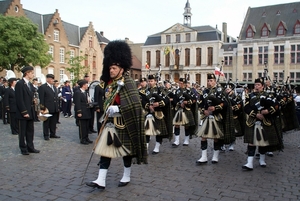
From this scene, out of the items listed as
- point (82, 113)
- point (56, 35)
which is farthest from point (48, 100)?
point (56, 35)

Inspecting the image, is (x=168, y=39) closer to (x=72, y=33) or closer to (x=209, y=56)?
(x=209, y=56)

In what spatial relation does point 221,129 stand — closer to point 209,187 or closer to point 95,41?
point 209,187

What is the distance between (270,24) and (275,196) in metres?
48.9

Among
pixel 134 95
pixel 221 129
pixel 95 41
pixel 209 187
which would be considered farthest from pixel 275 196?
pixel 95 41

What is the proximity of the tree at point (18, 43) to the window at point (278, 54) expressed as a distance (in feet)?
116

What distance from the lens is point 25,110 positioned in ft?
26.2

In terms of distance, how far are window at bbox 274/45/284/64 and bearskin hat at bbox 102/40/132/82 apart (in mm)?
46946

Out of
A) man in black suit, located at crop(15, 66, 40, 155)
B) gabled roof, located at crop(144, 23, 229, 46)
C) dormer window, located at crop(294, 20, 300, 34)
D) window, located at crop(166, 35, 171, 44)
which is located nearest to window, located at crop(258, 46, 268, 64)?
dormer window, located at crop(294, 20, 300, 34)

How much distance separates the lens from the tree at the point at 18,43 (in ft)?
110

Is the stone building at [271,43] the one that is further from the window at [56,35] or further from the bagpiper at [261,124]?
the bagpiper at [261,124]

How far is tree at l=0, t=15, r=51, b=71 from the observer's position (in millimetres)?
33469

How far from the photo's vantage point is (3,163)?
705 cm

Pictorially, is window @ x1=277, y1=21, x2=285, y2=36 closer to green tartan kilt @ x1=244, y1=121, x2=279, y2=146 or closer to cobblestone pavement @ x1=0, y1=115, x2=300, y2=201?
cobblestone pavement @ x1=0, y1=115, x2=300, y2=201

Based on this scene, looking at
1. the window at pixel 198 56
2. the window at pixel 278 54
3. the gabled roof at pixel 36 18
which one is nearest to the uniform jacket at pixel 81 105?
the gabled roof at pixel 36 18
